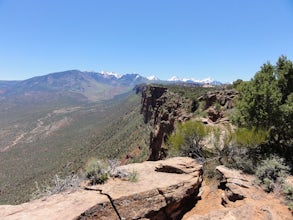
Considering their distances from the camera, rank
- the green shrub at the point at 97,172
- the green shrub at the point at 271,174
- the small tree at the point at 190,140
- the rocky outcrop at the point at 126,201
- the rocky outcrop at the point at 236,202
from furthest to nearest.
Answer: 1. the small tree at the point at 190,140
2. the green shrub at the point at 271,174
3. the green shrub at the point at 97,172
4. the rocky outcrop at the point at 236,202
5. the rocky outcrop at the point at 126,201

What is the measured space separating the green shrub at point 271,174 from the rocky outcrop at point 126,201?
9.47 ft

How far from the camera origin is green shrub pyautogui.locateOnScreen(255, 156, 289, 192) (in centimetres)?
1271

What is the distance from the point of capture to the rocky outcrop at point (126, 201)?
9672 mm

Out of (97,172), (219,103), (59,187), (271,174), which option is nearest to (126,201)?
(97,172)

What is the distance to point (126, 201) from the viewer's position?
1052 centimetres

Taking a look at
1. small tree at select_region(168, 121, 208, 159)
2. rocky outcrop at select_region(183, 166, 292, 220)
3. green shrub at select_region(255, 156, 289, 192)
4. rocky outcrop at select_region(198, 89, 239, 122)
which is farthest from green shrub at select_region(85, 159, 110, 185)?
rocky outcrop at select_region(198, 89, 239, 122)

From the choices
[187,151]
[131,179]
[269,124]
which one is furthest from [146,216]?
[269,124]

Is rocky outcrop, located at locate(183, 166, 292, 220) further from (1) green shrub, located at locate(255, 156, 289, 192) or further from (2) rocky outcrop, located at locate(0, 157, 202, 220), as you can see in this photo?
(2) rocky outcrop, located at locate(0, 157, 202, 220)

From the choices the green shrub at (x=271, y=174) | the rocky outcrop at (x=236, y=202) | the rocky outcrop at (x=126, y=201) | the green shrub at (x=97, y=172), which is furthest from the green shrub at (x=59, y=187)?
the green shrub at (x=271, y=174)

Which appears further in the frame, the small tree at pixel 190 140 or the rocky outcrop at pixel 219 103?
the rocky outcrop at pixel 219 103

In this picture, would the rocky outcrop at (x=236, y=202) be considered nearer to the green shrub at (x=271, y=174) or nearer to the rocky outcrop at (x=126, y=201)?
the green shrub at (x=271, y=174)

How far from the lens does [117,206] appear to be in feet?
33.8

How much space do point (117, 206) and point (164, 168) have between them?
4.29 metres

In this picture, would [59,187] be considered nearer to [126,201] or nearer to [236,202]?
[126,201]
